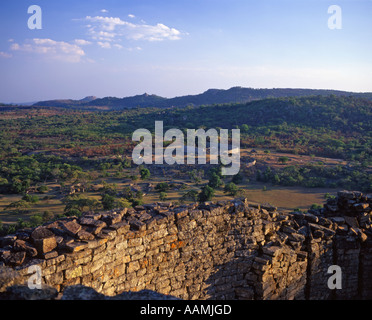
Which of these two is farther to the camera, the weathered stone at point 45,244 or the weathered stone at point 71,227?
the weathered stone at point 71,227

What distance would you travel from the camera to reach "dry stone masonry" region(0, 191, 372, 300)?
4.40 meters

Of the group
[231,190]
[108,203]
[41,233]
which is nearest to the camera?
[41,233]

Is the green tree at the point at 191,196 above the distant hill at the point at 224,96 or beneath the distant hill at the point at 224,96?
beneath

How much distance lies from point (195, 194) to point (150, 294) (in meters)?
16.1

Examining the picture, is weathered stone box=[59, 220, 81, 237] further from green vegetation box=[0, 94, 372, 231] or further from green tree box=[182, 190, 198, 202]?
green tree box=[182, 190, 198, 202]

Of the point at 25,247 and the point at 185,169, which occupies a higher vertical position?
the point at 25,247

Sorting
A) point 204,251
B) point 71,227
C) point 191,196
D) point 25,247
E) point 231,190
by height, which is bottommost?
point 191,196

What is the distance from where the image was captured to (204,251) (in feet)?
19.2

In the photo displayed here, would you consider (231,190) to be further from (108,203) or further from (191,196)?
(108,203)

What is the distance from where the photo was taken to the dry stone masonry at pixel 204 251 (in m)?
4.40

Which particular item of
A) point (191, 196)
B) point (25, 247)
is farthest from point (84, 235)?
point (191, 196)

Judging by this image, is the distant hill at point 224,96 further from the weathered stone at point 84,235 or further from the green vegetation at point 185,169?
the weathered stone at point 84,235

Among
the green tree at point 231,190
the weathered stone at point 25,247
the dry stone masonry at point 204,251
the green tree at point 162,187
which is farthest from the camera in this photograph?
the green tree at point 162,187

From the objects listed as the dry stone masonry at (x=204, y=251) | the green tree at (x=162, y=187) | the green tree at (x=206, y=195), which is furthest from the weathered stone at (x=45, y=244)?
the green tree at (x=162, y=187)
